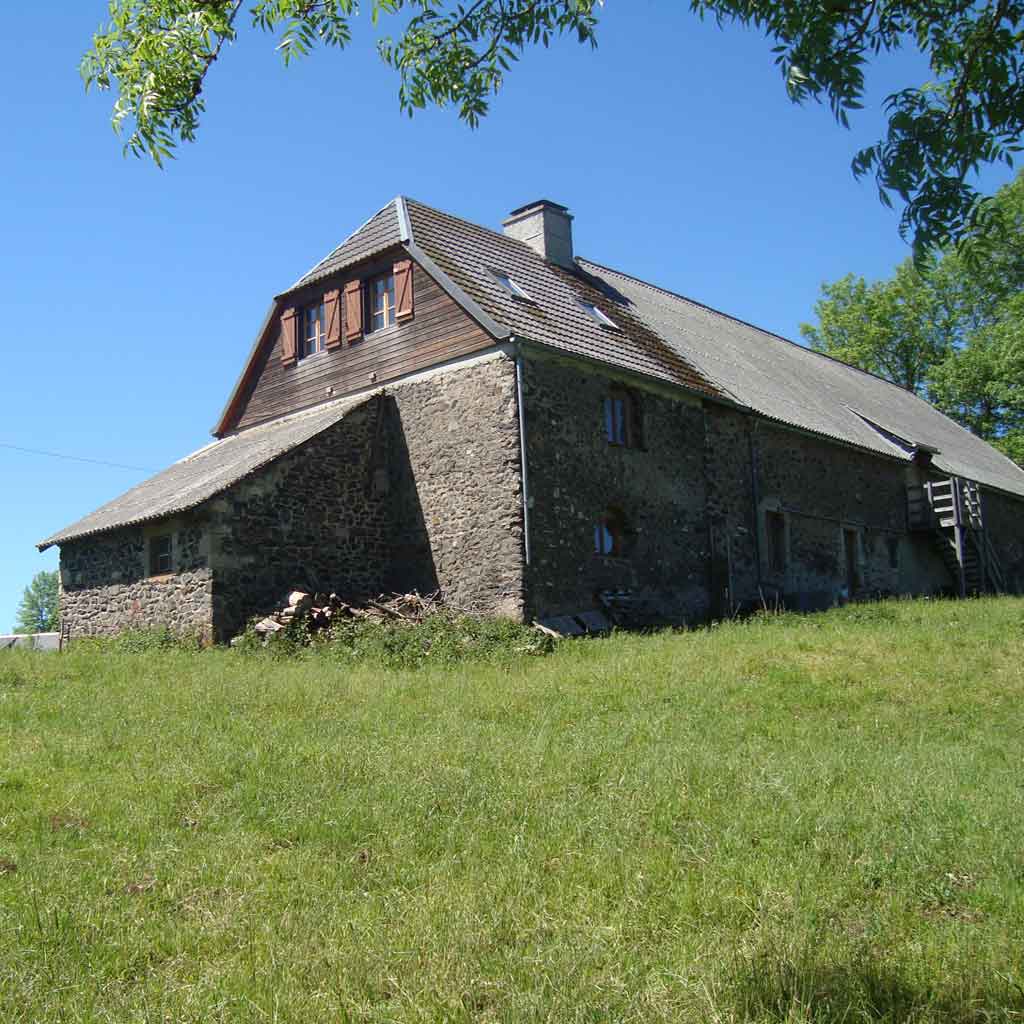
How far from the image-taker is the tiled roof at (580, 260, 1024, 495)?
2366 cm

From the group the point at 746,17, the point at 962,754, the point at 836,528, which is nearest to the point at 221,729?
the point at 962,754

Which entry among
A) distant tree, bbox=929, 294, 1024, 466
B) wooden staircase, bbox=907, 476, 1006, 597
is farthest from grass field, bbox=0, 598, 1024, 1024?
distant tree, bbox=929, 294, 1024, 466

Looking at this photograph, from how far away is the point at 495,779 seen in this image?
789 cm

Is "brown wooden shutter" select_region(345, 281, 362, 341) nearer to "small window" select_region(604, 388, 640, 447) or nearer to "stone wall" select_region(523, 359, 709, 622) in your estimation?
"stone wall" select_region(523, 359, 709, 622)

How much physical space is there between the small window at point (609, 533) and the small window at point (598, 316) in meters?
4.43

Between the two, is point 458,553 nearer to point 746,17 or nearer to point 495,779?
point 495,779

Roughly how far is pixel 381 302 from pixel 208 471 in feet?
14.9

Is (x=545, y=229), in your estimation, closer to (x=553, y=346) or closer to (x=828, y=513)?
(x=553, y=346)

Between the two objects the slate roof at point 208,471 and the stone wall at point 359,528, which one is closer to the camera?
the stone wall at point 359,528

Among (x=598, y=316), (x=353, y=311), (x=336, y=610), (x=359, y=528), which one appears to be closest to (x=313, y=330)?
(x=353, y=311)

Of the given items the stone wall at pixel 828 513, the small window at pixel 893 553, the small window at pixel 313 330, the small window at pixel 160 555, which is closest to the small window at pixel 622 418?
the stone wall at pixel 828 513

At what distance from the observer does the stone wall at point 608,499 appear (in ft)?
56.9

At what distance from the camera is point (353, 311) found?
20266 millimetres

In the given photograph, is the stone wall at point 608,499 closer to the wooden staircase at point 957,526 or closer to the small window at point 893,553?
the small window at point 893,553
